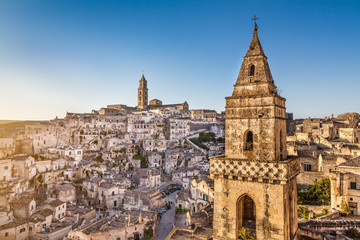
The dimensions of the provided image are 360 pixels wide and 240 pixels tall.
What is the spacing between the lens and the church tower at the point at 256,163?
879 centimetres

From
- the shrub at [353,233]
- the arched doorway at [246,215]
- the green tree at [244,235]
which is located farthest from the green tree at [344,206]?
the green tree at [244,235]

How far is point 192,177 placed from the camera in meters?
46.8

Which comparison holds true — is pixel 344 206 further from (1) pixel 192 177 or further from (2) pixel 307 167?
(1) pixel 192 177

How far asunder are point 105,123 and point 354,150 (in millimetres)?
63088

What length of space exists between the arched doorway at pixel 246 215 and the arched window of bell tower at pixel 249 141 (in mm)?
1957

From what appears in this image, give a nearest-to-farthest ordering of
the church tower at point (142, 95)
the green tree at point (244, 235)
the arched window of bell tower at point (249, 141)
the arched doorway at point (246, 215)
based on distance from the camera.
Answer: the green tree at point (244, 235) < the arched window of bell tower at point (249, 141) < the arched doorway at point (246, 215) < the church tower at point (142, 95)

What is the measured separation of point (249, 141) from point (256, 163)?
1.04 meters

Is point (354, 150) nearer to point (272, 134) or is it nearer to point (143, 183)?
point (272, 134)

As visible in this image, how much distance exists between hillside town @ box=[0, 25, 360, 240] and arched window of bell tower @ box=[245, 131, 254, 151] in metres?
0.04

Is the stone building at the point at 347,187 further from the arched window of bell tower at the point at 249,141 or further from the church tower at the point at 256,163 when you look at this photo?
the arched window of bell tower at the point at 249,141

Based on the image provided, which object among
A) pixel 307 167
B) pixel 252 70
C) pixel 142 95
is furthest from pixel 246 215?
pixel 142 95

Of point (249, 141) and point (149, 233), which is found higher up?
point (249, 141)

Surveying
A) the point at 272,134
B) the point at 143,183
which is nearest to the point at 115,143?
the point at 143,183

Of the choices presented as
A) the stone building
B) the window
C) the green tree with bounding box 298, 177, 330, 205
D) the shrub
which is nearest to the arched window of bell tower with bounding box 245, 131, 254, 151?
the shrub
